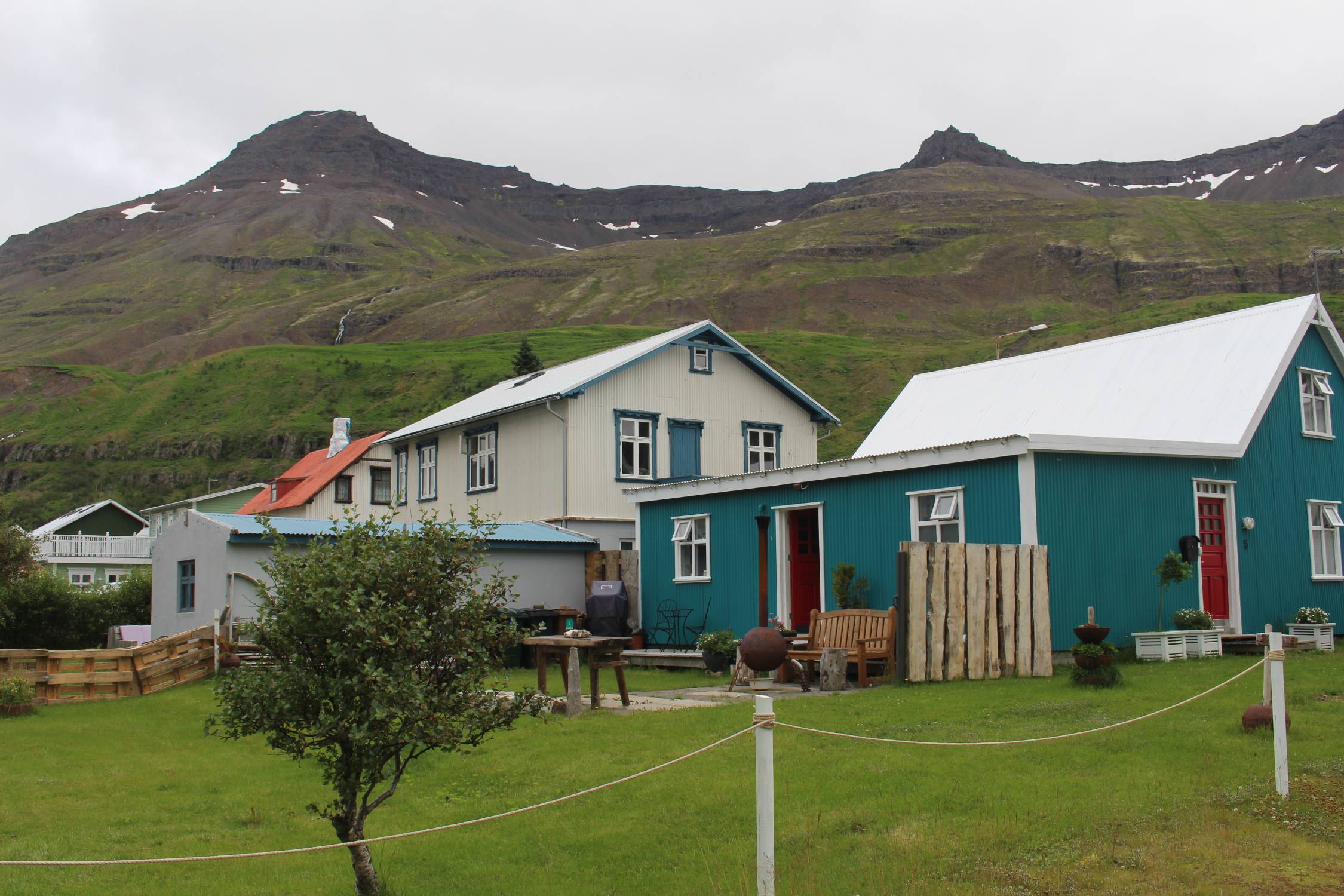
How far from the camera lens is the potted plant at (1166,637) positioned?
16.5 metres

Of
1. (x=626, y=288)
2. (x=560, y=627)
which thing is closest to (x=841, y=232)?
(x=626, y=288)

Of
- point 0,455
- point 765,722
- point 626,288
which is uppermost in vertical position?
point 626,288

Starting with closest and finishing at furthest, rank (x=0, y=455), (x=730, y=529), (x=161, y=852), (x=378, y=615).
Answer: (x=378, y=615)
(x=161, y=852)
(x=730, y=529)
(x=0, y=455)

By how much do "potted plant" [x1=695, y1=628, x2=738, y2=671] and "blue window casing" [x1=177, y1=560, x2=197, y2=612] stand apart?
1171cm

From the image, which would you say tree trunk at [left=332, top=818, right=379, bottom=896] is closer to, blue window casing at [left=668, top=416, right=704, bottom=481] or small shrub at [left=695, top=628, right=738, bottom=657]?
small shrub at [left=695, top=628, right=738, bottom=657]

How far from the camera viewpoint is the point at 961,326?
125m

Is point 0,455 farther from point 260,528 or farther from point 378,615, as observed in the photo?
point 378,615

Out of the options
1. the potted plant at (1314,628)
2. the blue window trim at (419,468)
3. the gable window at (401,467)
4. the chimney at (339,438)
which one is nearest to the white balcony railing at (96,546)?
the chimney at (339,438)

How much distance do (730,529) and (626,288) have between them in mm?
125634

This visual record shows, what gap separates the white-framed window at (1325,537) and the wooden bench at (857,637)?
9.16m

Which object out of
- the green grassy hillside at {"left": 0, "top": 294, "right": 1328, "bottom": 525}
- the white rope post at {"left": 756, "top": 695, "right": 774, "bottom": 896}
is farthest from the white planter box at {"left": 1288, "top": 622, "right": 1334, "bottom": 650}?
the green grassy hillside at {"left": 0, "top": 294, "right": 1328, "bottom": 525}

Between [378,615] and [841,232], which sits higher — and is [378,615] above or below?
below

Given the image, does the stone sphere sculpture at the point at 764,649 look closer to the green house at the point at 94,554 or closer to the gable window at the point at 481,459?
the gable window at the point at 481,459

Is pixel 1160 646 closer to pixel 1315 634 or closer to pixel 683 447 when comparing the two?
pixel 1315 634
